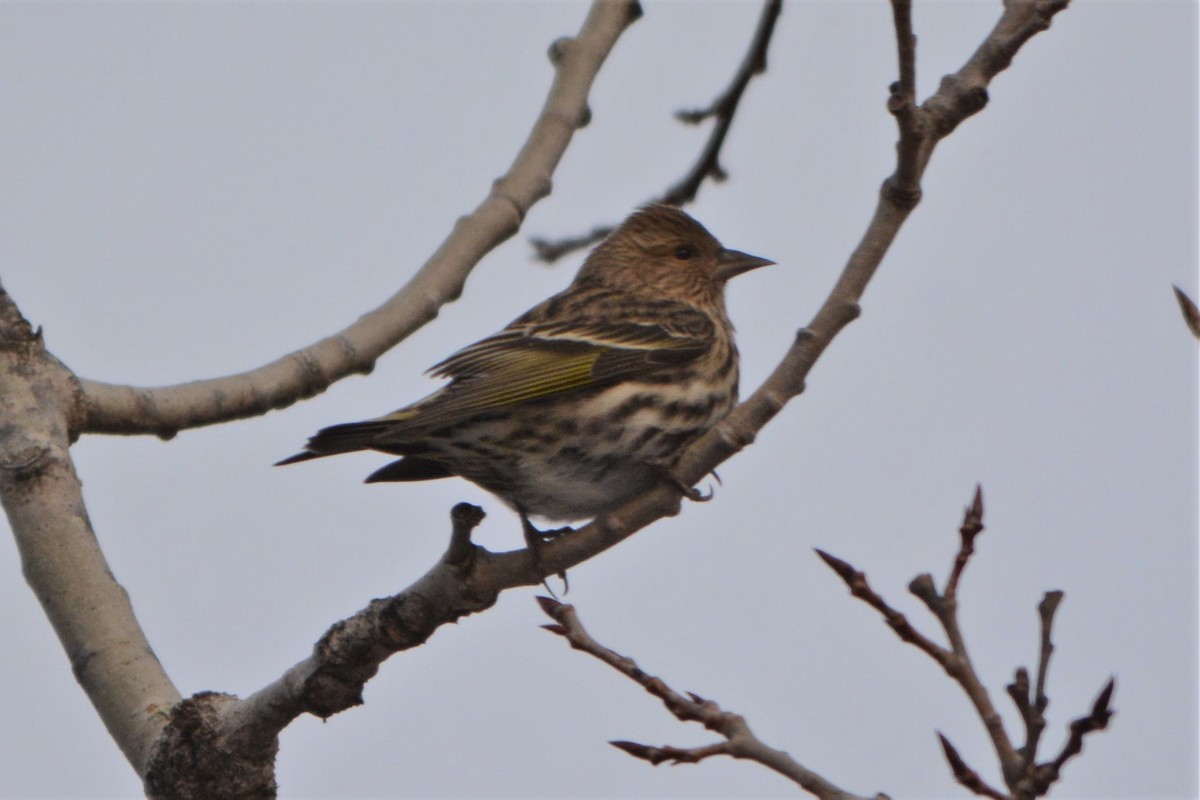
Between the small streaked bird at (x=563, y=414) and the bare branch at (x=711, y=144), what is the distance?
1.47ft

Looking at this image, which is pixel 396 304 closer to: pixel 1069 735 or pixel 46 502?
pixel 46 502

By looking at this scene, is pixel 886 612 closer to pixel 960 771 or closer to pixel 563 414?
pixel 960 771

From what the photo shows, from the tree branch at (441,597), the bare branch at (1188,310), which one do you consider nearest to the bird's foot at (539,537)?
the tree branch at (441,597)

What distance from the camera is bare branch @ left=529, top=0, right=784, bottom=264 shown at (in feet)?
23.1

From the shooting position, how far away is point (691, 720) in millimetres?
3426

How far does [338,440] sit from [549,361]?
3.85 feet

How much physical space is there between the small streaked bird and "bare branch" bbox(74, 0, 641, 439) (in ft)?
0.74

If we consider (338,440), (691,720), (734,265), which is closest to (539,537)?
(338,440)

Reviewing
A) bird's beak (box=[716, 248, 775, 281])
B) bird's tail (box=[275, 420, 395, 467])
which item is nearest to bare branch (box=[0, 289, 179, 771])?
bird's tail (box=[275, 420, 395, 467])

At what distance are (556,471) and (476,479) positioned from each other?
1.15 feet

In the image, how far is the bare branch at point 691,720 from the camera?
3.01 m

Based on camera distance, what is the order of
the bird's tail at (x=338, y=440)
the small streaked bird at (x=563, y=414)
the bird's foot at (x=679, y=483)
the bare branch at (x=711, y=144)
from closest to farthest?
the bird's foot at (x=679, y=483) → the bird's tail at (x=338, y=440) → the small streaked bird at (x=563, y=414) → the bare branch at (x=711, y=144)

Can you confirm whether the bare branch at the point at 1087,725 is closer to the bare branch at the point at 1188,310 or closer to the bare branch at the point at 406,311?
the bare branch at the point at 1188,310

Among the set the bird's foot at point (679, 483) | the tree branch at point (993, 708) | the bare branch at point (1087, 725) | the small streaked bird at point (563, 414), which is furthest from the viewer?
the small streaked bird at point (563, 414)
